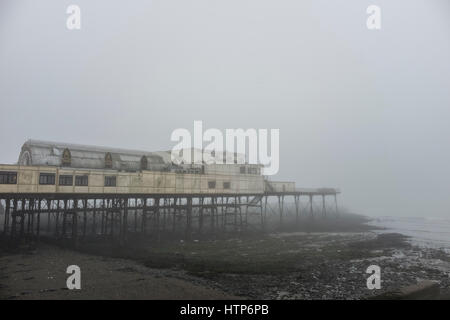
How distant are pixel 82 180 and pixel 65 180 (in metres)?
1.60

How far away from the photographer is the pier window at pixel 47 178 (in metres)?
28.4

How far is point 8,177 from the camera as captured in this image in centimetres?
2652

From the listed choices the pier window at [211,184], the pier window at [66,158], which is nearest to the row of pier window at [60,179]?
the pier window at [66,158]

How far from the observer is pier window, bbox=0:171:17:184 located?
26234 millimetres

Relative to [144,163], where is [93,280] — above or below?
below

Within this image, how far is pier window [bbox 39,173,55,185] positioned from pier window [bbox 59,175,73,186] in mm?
704

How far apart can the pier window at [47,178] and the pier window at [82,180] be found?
2193mm

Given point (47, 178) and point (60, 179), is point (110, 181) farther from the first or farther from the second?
point (47, 178)

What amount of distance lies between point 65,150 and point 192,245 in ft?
53.9

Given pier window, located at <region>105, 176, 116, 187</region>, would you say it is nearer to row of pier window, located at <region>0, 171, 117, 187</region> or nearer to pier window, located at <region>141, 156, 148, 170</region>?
row of pier window, located at <region>0, 171, 117, 187</region>

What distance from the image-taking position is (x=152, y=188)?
3631 centimetres

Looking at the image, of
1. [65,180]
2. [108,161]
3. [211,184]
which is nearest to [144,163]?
[108,161]
